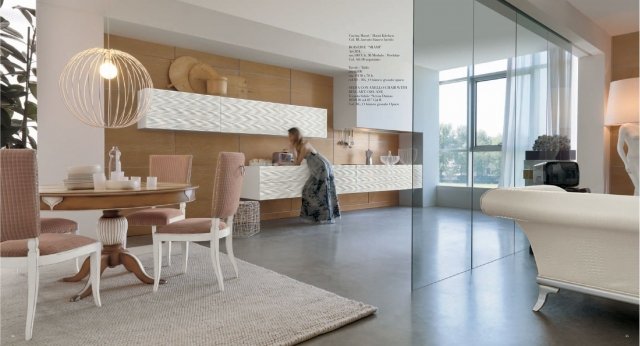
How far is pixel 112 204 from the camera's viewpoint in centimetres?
258

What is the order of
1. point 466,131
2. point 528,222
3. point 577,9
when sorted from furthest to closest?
point 577,9 → point 466,131 → point 528,222

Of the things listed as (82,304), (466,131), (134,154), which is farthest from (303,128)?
(82,304)

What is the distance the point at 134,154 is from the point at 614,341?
5006 mm

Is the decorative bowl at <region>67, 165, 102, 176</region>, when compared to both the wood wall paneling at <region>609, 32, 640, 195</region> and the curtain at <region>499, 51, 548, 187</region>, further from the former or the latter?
the wood wall paneling at <region>609, 32, 640, 195</region>

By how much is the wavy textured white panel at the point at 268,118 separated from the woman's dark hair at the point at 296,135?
31cm

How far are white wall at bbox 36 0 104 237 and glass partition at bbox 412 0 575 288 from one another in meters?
3.59

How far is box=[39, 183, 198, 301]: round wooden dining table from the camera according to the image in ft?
8.27

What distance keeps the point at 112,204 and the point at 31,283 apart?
606mm

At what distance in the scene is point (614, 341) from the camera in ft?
6.98

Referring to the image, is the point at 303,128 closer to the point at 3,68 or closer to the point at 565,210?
the point at 3,68

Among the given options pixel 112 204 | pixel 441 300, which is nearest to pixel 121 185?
pixel 112 204

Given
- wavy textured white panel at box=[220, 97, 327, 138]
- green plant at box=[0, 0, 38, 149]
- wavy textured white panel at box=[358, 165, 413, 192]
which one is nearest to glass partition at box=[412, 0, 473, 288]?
wavy textured white panel at box=[220, 97, 327, 138]

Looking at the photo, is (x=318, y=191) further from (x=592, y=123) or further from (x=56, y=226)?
(x=592, y=123)

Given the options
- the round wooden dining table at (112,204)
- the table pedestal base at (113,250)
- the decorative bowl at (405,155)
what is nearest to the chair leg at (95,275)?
the round wooden dining table at (112,204)
